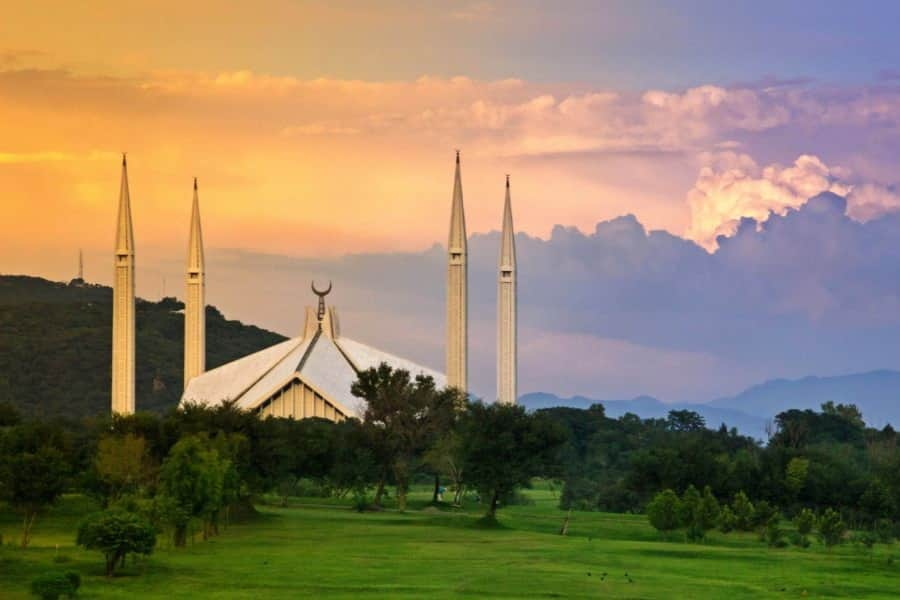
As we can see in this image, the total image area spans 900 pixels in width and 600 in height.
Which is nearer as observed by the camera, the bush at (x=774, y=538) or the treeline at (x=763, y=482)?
the bush at (x=774, y=538)

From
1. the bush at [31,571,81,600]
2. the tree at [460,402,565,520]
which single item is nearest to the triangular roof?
the tree at [460,402,565,520]

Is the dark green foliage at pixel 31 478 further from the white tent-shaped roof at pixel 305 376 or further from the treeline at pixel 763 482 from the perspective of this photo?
the white tent-shaped roof at pixel 305 376

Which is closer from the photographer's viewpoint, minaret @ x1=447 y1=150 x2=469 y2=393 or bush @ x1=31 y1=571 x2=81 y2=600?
bush @ x1=31 y1=571 x2=81 y2=600

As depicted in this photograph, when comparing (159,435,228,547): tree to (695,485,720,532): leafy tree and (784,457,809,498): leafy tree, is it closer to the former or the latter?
(695,485,720,532): leafy tree

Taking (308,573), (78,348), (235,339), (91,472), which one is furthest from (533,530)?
(235,339)

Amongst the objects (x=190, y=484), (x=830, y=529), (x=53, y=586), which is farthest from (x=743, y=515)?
(x=53, y=586)

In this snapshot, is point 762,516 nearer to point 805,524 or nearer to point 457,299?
point 805,524

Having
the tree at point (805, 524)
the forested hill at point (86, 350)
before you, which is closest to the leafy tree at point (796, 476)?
the tree at point (805, 524)
